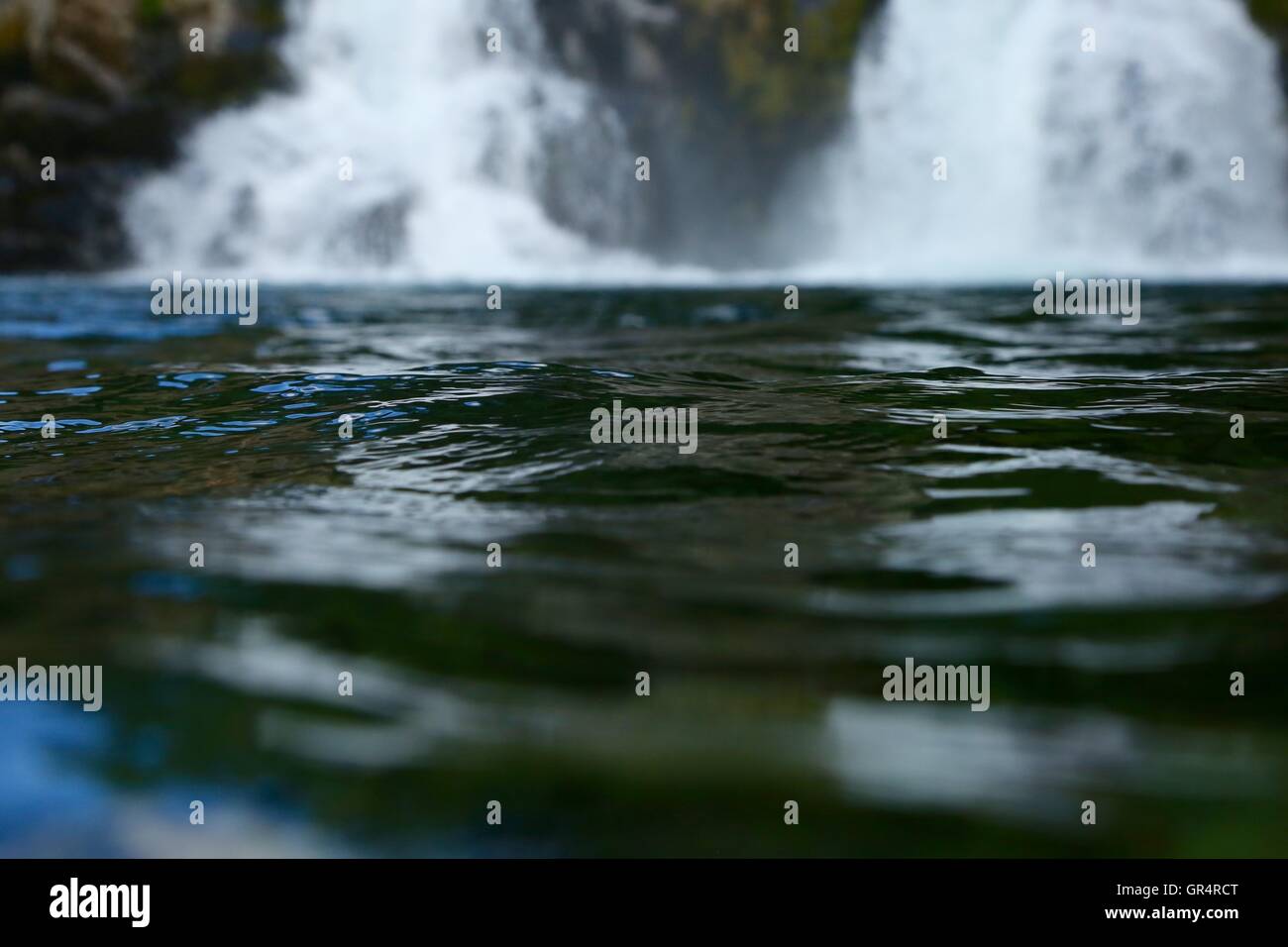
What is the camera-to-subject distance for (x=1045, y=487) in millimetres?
3504

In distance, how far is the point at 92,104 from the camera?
21266mm

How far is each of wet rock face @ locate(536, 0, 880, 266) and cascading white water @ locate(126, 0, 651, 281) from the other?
2.30 feet

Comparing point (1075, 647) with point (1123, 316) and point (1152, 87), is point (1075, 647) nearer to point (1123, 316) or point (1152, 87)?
point (1123, 316)

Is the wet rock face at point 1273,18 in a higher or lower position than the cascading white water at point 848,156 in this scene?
higher

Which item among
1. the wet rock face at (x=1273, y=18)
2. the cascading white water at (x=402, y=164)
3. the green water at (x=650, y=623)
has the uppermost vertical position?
the wet rock face at (x=1273, y=18)

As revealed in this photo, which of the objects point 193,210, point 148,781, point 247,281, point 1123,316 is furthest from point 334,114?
point 148,781

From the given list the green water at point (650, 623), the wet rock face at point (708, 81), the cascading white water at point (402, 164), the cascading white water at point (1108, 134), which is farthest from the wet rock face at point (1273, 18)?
the green water at point (650, 623)

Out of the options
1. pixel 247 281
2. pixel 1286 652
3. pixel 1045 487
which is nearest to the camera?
pixel 1286 652

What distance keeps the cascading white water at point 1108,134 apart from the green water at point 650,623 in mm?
15420

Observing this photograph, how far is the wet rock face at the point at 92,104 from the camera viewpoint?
21.1 metres

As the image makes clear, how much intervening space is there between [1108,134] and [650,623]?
20.2 m

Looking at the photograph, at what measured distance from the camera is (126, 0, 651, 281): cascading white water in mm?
20438

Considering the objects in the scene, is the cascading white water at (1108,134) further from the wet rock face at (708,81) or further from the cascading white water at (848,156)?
the wet rock face at (708,81)
